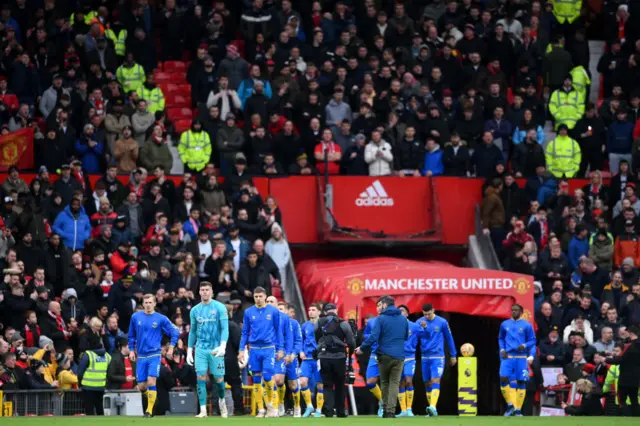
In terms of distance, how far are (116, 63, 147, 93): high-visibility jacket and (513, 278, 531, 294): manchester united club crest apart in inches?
392

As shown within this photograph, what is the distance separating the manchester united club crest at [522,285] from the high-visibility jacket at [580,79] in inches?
323

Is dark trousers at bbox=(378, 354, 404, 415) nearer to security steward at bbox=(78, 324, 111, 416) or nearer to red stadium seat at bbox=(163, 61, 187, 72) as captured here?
security steward at bbox=(78, 324, 111, 416)

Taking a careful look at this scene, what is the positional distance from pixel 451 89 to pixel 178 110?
643 centimetres

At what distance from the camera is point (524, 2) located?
39281mm

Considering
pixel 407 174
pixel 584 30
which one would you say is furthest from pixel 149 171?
pixel 584 30

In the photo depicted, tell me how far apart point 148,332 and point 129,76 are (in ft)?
38.0

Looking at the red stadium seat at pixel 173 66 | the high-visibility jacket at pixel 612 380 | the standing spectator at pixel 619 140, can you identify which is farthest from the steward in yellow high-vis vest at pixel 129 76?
the high-visibility jacket at pixel 612 380

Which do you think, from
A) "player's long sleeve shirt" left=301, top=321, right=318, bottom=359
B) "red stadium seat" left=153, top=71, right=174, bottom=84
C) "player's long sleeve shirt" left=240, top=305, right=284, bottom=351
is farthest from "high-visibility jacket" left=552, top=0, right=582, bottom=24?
"player's long sleeve shirt" left=240, top=305, right=284, bottom=351

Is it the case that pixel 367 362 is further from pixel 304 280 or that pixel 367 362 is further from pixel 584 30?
pixel 584 30

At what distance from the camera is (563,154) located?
3522 centimetres

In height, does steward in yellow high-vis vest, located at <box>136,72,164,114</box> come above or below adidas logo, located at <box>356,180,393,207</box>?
above

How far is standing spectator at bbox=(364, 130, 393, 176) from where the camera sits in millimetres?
34250

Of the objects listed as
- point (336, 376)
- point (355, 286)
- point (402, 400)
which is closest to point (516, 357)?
point (402, 400)

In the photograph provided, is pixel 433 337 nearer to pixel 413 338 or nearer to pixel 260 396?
pixel 413 338
